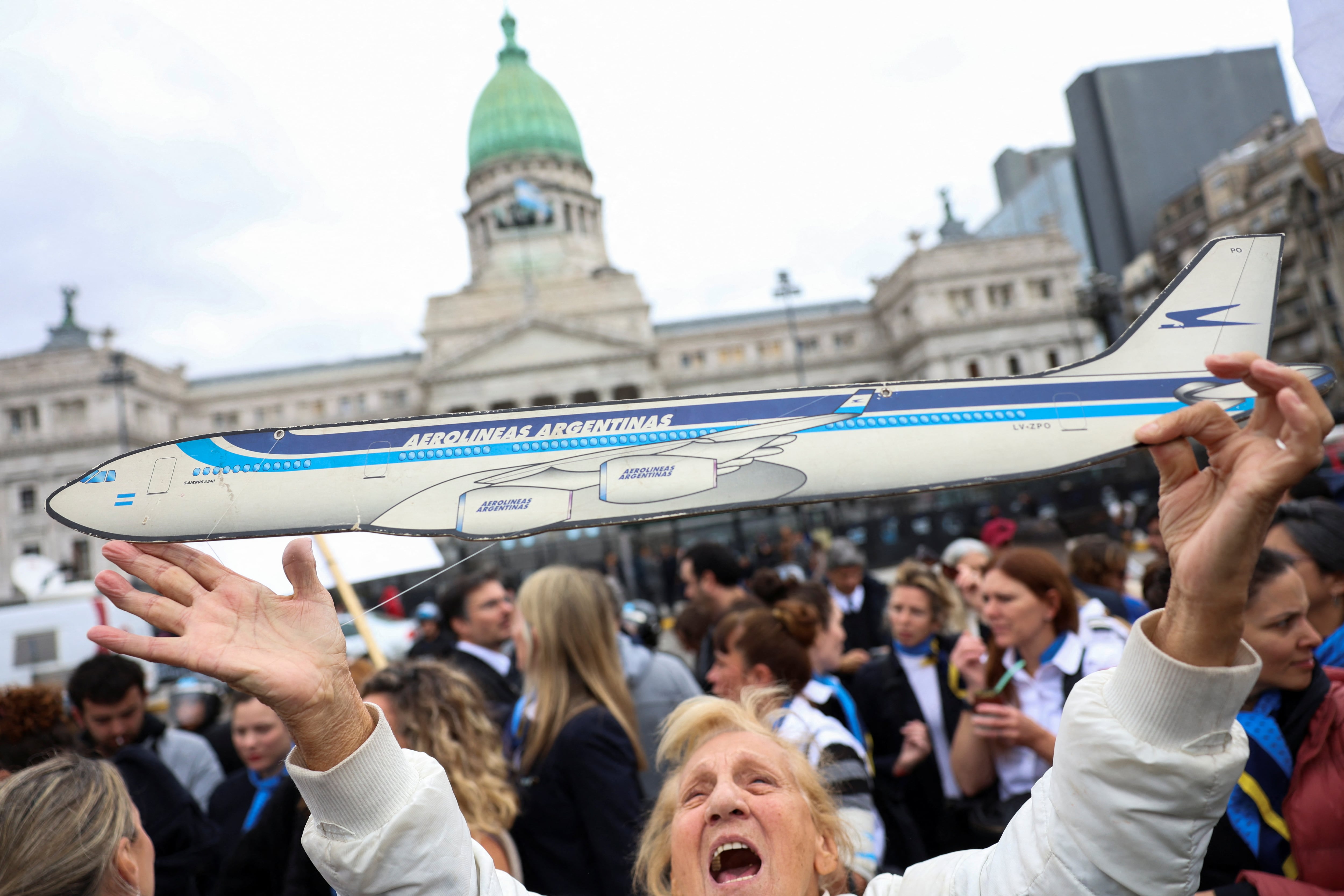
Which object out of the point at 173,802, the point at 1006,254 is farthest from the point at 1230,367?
the point at 1006,254

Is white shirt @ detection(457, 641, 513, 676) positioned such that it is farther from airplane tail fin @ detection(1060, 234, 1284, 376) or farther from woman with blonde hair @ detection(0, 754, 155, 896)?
airplane tail fin @ detection(1060, 234, 1284, 376)

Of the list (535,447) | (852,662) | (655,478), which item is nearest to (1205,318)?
(655,478)

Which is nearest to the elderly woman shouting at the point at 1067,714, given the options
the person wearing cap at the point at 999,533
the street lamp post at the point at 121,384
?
the person wearing cap at the point at 999,533

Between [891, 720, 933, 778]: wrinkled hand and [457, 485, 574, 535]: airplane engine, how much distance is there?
307 cm

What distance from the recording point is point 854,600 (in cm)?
779

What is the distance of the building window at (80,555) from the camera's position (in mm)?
42344

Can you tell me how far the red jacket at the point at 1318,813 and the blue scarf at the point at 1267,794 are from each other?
0.03 meters

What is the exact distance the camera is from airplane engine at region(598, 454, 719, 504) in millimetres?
1951

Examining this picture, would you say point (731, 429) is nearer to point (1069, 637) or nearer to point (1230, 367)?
point (1230, 367)

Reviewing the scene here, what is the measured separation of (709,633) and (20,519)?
198 feet

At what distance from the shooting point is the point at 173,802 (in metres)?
3.86

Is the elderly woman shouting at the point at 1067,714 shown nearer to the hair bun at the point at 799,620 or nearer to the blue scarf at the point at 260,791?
the hair bun at the point at 799,620

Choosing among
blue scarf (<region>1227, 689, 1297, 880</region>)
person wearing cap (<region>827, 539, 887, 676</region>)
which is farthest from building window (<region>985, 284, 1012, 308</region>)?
blue scarf (<region>1227, 689, 1297, 880</region>)

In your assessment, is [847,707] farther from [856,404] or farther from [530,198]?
[530,198]
